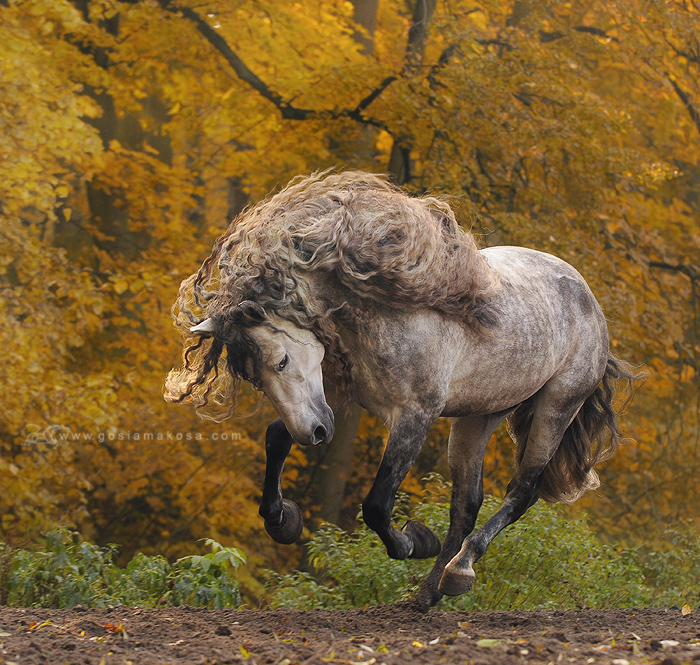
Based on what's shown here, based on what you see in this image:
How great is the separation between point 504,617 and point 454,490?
2.09 ft

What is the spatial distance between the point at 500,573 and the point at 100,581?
8.80 ft

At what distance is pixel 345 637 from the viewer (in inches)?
118

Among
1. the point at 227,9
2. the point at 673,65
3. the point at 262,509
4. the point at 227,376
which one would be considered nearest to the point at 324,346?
the point at 227,376

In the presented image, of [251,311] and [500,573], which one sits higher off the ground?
[251,311]

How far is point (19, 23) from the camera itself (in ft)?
24.2

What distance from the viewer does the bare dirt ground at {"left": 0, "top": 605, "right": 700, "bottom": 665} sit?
226cm

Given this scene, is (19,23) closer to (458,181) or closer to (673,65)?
(458,181)

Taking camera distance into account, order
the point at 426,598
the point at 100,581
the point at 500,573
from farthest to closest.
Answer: the point at 500,573 → the point at 100,581 → the point at 426,598

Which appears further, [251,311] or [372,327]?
[372,327]

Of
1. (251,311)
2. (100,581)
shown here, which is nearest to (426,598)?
(251,311)

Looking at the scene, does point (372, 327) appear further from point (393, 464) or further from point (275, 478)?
point (275, 478)

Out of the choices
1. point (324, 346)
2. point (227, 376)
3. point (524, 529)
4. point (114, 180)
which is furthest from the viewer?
point (114, 180)

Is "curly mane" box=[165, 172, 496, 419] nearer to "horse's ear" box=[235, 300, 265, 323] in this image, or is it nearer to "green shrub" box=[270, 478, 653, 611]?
"horse's ear" box=[235, 300, 265, 323]

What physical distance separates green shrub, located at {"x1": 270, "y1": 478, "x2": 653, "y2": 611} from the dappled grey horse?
5.17 ft
